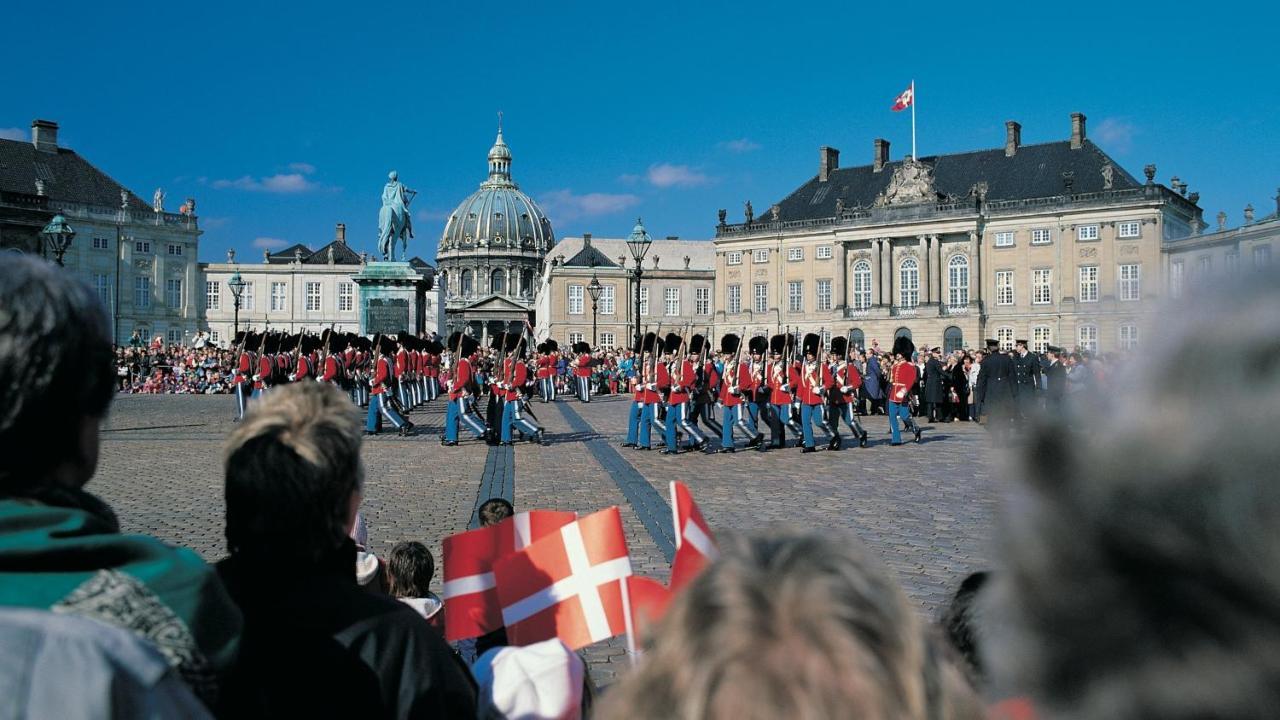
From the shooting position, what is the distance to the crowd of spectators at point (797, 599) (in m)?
0.68

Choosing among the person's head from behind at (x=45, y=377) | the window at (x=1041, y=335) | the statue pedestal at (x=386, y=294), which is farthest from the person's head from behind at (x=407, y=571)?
the window at (x=1041, y=335)

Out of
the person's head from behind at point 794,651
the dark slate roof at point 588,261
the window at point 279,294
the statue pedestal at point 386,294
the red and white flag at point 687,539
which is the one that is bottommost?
the red and white flag at point 687,539

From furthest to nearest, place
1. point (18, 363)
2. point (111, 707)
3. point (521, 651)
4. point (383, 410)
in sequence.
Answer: point (383, 410) → point (521, 651) → point (18, 363) → point (111, 707)

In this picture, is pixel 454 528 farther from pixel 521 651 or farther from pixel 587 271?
pixel 587 271

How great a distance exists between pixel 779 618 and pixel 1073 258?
70817 mm

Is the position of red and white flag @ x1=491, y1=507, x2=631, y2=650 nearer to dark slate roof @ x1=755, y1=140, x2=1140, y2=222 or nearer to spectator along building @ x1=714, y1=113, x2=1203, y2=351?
spectator along building @ x1=714, y1=113, x2=1203, y2=351

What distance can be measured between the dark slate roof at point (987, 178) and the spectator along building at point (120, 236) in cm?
4929

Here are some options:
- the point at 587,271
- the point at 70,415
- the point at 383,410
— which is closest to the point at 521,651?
the point at 70,415

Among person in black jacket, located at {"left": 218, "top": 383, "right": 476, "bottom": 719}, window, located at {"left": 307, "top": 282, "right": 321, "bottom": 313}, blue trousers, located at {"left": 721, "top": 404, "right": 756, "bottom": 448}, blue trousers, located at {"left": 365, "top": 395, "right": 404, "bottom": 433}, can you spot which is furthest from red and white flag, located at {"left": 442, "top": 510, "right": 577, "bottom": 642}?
window, located at {"left": 307, "top": 282, "right": 321, "bottom": 313}

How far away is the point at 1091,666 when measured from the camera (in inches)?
29.8

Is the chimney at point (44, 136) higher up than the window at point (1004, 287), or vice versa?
the chimney at point (44, 136)

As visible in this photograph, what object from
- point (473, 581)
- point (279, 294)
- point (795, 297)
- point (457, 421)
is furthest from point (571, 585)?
point (279, 294)

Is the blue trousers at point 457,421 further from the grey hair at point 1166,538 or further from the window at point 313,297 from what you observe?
the window at point 313,297

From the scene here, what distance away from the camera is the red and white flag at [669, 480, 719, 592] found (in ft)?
7.82
